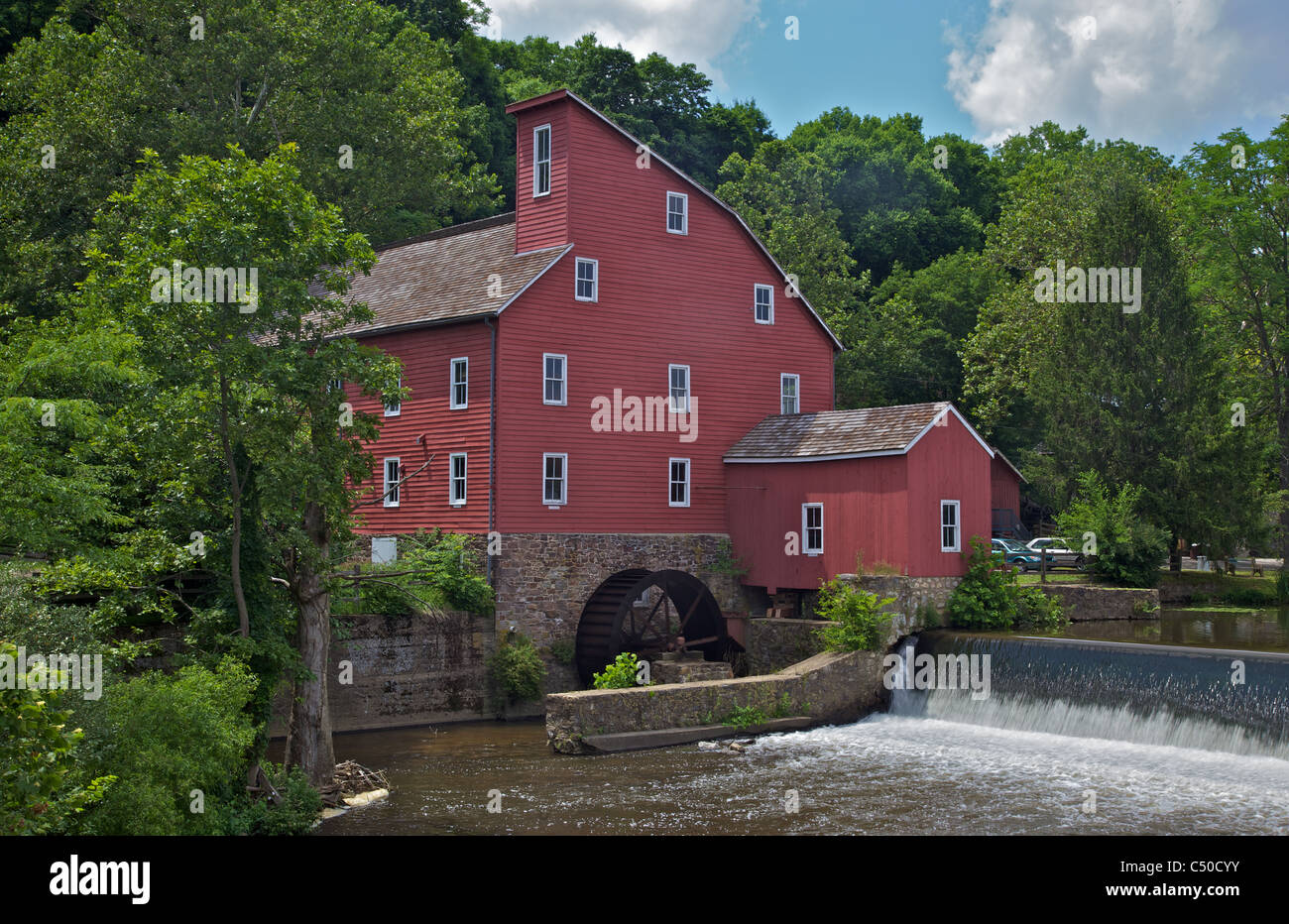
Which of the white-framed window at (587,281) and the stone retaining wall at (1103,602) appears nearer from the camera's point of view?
the white-framed window at (587,281)

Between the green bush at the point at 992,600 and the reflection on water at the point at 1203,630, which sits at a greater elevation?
the green bush at the point at 992,600

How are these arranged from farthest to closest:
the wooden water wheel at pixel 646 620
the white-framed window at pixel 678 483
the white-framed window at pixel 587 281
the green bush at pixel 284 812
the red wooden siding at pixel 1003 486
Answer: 1. the red wooden siding at pixel 1003 486
2. the white-framed window at pixel 678 483
3. the white-framed window at pixel 587 281
4. the wooden water wheel at pixel 646 620
5. the green bush at pixel 284 812

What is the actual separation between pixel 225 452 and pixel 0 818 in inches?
309

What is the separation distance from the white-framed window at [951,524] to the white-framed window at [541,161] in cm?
1200

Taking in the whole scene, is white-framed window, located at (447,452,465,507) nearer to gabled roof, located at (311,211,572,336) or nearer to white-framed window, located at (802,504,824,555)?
gabled roof, located at (311,211,572,336)

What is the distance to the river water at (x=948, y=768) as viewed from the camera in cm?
1616

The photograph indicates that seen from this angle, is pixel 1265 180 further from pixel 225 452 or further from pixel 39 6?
pixel 39 6

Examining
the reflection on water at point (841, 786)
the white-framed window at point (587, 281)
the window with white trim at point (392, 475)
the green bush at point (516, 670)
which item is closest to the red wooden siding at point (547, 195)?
the white-framed window at point (587, 281)

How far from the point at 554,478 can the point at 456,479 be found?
225 cm

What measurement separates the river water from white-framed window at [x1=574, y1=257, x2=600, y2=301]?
1018 cm

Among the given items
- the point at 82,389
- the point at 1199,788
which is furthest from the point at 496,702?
the point at 1199,788

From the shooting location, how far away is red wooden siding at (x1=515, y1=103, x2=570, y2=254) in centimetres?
2928

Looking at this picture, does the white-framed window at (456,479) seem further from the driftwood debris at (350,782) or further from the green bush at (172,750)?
the green bush at (172,750)

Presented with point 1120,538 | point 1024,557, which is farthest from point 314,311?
point 1024,557
